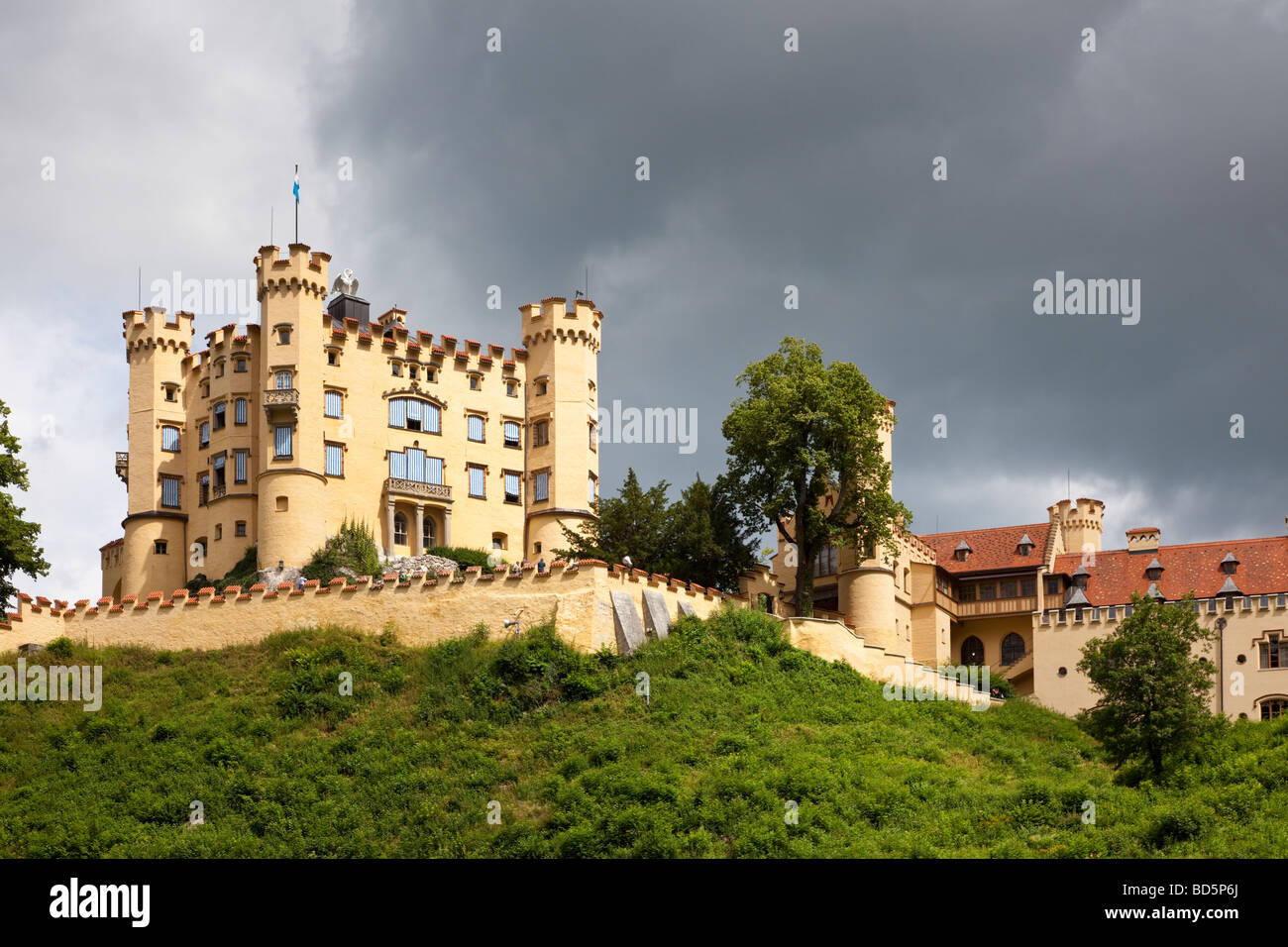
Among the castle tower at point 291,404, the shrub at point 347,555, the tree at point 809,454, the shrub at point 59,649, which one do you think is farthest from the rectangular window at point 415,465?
the shrub at point 59,649

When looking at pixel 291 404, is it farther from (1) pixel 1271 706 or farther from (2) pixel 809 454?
(1) pixel 1271 706

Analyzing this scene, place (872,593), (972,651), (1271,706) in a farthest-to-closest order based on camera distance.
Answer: (972,651)
(872,593)
(1271,706)

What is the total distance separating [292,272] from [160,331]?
9374mm

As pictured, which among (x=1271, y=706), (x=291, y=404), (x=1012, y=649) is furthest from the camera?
(x=1012, y=649)

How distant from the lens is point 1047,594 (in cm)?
8125

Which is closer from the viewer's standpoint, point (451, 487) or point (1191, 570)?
point (1191, 570)

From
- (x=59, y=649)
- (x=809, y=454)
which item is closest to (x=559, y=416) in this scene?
(x=809, y=454)

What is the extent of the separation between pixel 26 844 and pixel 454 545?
3555cm

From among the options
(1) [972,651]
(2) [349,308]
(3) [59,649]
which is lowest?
(1) [972,651]

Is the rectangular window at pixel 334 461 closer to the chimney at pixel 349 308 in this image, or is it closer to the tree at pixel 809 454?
the chimney at pixel 349 308

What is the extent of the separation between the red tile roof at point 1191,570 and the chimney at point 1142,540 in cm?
22

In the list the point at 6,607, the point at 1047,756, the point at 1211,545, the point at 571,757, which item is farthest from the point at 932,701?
the point at 6,607

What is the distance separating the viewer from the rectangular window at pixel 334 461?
8050 centimetres
